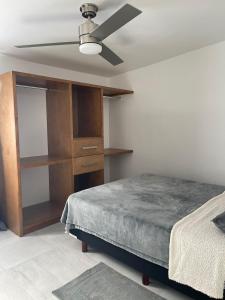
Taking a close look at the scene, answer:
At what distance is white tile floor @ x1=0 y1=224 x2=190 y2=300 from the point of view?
166 cm

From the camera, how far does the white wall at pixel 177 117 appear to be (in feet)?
9.02

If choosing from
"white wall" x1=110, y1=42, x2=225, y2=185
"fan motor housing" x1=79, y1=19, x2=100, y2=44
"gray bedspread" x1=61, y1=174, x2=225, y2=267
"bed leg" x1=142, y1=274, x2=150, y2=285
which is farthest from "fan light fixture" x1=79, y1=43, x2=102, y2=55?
"bed leg" x1=142, y1=274, x2=150, y2=285

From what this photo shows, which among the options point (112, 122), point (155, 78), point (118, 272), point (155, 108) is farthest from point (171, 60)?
point (118, 272)

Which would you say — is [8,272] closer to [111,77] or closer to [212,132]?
[212,132]

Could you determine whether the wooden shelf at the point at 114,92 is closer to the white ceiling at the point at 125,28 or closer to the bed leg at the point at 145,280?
the white ceiling at the point at 125,28

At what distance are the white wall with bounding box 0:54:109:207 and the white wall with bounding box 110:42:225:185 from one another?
126 cm

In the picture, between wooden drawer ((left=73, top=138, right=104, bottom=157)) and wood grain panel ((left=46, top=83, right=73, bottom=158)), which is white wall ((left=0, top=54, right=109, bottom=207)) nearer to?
wood grain panel ((left=46, top=83, right=73, bottom=158))

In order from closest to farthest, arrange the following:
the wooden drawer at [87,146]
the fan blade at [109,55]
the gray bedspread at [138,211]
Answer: the gray bedspread at [138,211] → the fan blade at [109,55] → the wooden drawer at [87,146]

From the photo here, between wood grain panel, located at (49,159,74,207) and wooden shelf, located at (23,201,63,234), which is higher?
wood grain panel, located at (49,159,74,207)

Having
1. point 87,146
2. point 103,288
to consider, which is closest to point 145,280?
point 103,288

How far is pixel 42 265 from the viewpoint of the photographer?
1.97 meters

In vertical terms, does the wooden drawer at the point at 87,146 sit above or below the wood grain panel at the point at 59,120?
below

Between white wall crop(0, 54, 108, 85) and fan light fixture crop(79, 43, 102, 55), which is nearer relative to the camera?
fan light fixture crop(79, 43, 102, 55)

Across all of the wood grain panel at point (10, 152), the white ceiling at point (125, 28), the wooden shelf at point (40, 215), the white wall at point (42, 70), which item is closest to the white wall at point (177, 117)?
the white ceiling at point (125, 28)
